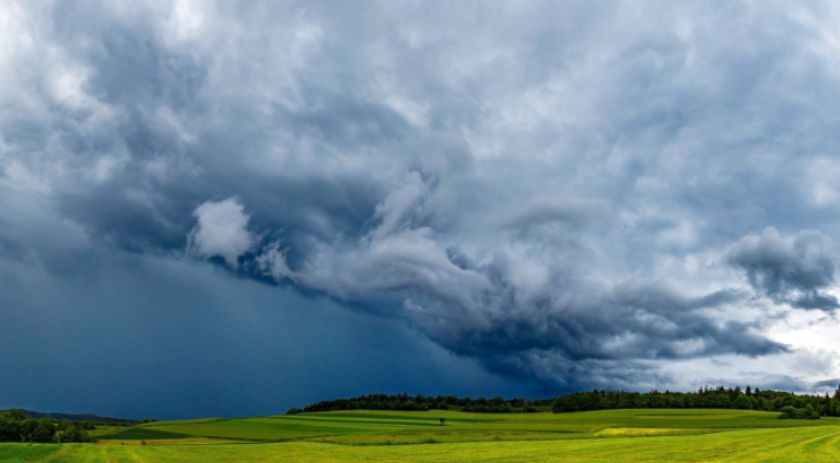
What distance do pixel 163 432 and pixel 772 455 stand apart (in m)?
104

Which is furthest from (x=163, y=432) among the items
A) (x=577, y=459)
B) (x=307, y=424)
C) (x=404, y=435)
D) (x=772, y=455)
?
(x=772, y=455)

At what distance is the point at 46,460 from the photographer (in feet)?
178

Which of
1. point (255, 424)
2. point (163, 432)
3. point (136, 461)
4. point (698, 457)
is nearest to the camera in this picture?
point (698, 457)

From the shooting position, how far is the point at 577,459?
172 ft

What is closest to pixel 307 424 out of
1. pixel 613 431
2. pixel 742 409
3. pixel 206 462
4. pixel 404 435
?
pixel 404 435

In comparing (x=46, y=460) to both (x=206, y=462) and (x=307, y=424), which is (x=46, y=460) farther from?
(x=307, y=424)

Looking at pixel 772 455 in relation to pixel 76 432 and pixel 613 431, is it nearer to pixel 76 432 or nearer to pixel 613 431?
pixel 613 431

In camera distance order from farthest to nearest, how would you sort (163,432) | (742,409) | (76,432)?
(742,409) < (163,432) < (76,432)

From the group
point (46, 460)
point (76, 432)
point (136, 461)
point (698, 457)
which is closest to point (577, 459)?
point (698, 457)

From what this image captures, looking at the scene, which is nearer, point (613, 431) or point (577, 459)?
point (577, 459)

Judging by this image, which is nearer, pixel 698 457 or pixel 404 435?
pixel 698 457

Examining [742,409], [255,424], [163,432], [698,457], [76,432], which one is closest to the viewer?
[698,457]

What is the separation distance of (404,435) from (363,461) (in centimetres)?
5102

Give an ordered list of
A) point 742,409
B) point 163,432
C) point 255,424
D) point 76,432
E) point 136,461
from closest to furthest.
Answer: point 136,461
point 76,432
point 163,432
point 255,424
point 742,409
